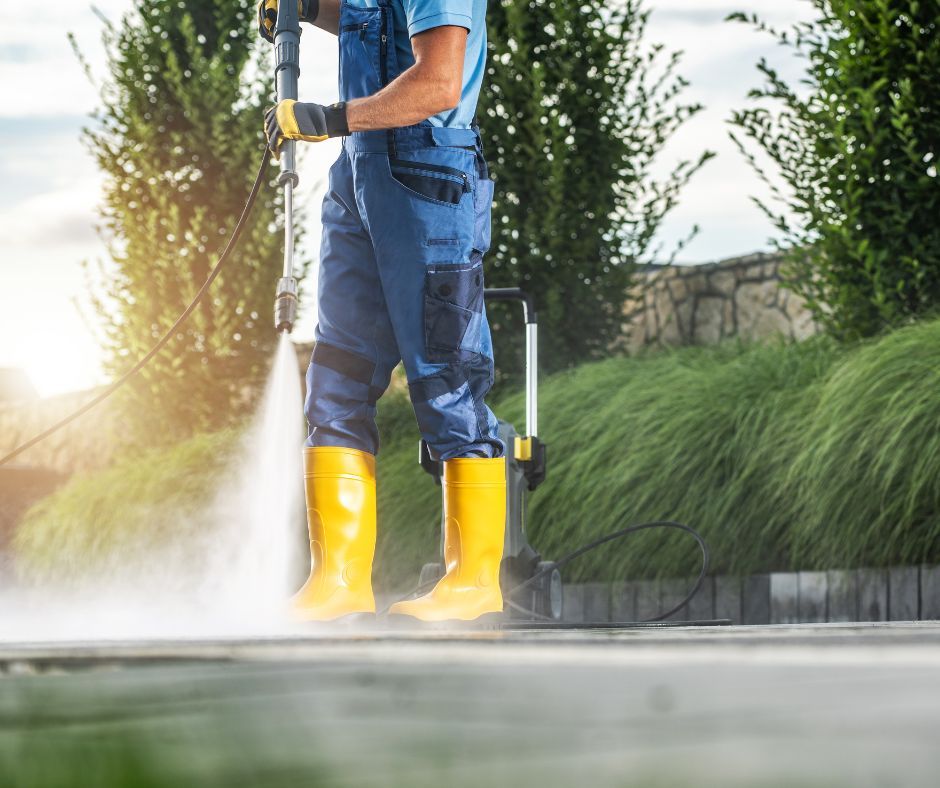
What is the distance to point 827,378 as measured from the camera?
16.8ft

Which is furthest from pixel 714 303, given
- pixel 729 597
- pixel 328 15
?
pixel 328 15

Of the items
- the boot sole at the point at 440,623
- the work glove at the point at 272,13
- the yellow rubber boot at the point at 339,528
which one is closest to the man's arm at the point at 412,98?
the work glove at the point at 272,13

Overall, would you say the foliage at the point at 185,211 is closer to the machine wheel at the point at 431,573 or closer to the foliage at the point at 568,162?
the foliage at the point at 568,162

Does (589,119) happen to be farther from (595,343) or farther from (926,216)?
(926,216)

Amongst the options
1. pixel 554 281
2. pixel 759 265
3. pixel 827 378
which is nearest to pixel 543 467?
pixel 827 378

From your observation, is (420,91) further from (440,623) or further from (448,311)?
(440,623)

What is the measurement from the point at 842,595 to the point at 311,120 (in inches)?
102

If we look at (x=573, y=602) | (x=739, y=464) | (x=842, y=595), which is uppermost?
(x=739, y=464)

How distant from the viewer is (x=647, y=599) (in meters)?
4.74

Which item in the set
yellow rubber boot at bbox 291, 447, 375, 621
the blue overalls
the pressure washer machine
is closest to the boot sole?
yellow rubber boot at bbox 291, 447, 375, 621

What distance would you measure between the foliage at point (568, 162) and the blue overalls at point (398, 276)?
13.3ft

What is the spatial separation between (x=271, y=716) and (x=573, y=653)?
227mm

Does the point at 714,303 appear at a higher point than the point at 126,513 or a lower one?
higher

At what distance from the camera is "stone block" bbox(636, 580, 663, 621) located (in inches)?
184
